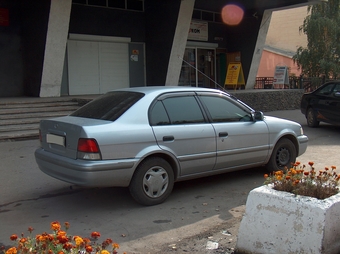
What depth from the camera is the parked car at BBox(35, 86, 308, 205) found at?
4.98 m

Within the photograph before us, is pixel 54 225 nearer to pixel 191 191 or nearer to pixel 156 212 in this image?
pixel 156 212

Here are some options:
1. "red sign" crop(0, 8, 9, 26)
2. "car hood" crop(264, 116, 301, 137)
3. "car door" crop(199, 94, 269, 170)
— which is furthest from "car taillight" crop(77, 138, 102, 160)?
"red sign" crop(0, 8, 9, 26)

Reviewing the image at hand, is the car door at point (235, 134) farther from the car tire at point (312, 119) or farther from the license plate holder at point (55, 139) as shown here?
the car tire at point (312, 119)

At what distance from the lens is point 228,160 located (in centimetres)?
611

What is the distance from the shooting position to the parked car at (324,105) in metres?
11.6

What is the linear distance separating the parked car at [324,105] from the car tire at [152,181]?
7735mm

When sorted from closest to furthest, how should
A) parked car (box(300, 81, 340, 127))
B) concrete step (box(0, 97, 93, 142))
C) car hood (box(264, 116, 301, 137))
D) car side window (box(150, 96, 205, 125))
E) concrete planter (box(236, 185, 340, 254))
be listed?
concrete planter (box(236, 185, 340, 254)) < car side window (box(150, 96, 205, 125)) < car hood (box(264, 116, 301, 137)) < concrete step (box(0, 97, 93, 142)) < parked car (box(300, 81, 340, 127))

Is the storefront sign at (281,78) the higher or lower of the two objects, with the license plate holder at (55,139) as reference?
higher

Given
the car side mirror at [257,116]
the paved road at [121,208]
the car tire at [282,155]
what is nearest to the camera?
the paved road at [121,208]

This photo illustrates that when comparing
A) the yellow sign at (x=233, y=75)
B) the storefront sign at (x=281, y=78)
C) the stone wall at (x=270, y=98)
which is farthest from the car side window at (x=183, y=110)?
the storefront sign at (x=281, y=78)

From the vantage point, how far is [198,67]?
20.8 meters

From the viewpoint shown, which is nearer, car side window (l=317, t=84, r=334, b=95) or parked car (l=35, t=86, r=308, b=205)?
parked car (l=35, t=86, r=308, b=205)

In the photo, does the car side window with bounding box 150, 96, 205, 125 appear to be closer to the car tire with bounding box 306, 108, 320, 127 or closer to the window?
the car tire with bounding box 306, 108, 320, 127

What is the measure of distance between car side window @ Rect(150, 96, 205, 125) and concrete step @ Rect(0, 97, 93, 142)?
5.84m
